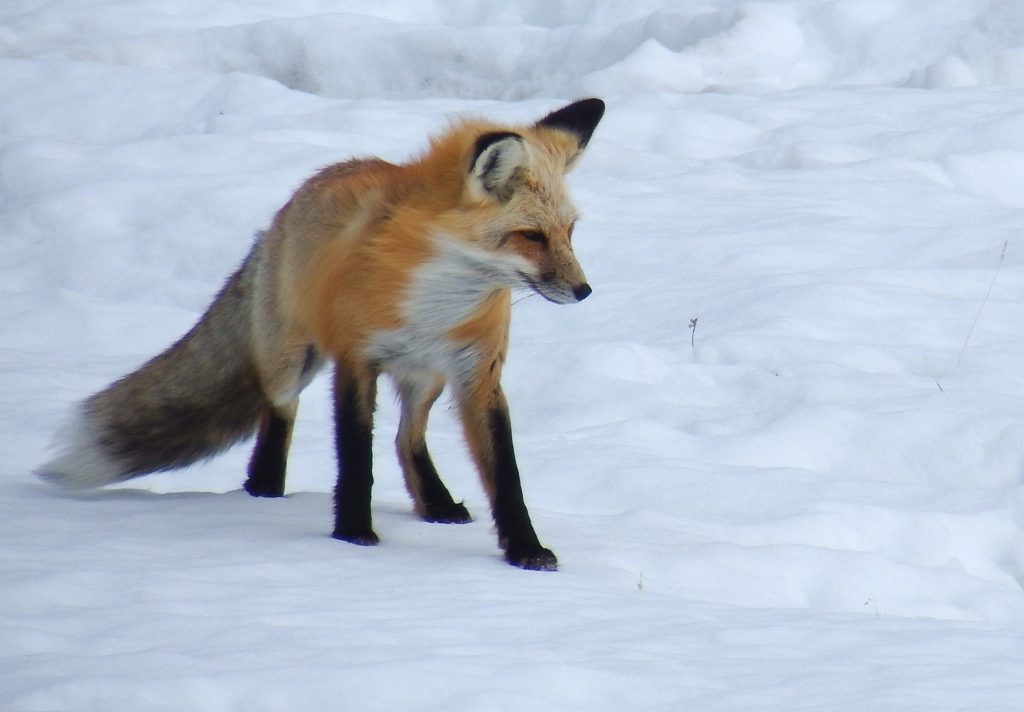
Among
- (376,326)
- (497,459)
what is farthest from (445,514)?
(376,326)

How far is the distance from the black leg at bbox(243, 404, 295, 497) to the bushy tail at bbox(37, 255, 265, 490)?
101 mm

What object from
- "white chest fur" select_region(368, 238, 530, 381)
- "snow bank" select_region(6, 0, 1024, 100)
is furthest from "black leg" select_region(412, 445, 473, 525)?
"snow bank" select_region(6, 0, 1024, 100)

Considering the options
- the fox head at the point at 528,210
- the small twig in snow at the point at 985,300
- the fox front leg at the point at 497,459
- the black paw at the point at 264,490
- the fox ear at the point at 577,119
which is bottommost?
the small twig in snow at the point at 985,300

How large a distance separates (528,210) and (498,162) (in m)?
0.17

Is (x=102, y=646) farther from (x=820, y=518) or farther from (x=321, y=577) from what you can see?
(x=820, y=518)

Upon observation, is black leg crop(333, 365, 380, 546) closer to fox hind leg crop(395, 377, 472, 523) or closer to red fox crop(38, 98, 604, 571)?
red fox crop(38, 98, 604, 571)

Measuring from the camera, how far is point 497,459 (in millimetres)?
4043

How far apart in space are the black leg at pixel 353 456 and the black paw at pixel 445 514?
548 millimetres

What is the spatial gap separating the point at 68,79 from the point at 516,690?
908cm

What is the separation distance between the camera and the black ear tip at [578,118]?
4109mm

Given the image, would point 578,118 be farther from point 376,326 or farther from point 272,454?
point 272,454

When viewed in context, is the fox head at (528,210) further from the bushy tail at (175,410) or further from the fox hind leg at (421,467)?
the bushy tail at (175,410)

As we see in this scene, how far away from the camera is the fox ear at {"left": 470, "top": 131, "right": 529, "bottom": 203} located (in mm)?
3609

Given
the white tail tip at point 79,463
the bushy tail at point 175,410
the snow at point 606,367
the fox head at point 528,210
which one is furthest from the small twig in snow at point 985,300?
the white tail tip at point 79,463
